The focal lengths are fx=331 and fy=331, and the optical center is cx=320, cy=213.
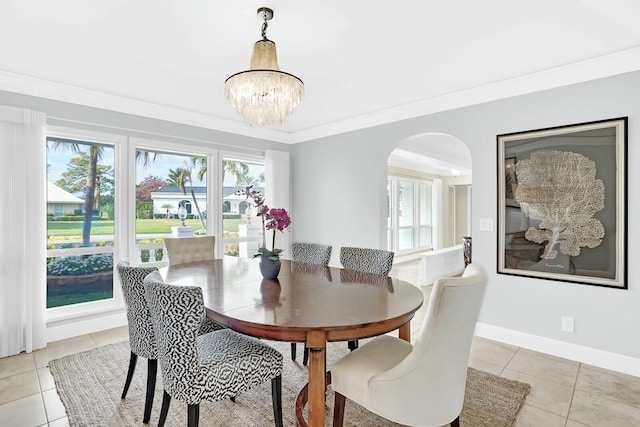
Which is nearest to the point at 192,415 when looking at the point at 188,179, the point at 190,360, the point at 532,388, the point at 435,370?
the point at 190,360

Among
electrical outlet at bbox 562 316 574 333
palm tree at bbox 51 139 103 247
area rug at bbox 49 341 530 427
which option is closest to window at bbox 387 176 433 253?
electrical outlet at bbox 562 316 574 333

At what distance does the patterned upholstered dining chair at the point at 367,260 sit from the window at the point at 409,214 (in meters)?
4.90

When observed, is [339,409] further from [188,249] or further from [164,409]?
[188,249]

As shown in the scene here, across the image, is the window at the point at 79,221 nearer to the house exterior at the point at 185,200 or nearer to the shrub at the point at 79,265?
the shrub at the point at 79,265

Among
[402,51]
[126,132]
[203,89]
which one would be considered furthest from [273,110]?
[126,132]

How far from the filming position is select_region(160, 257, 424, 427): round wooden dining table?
1.51 metres

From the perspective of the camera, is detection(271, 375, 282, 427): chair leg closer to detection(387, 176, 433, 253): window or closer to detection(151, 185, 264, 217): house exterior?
detection(151, 185, 264, 217): house exterior

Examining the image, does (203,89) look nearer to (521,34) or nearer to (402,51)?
(402,51)

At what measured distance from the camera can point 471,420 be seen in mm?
2025

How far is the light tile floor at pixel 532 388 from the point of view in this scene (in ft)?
6.76

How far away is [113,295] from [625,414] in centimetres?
461

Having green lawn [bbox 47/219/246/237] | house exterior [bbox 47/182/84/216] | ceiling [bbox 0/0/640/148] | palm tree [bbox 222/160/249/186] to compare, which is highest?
ceiling [bbox 0/0/640/148]

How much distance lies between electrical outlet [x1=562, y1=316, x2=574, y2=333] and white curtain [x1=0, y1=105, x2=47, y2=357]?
4786mm

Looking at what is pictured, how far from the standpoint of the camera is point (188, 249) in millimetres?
3471
